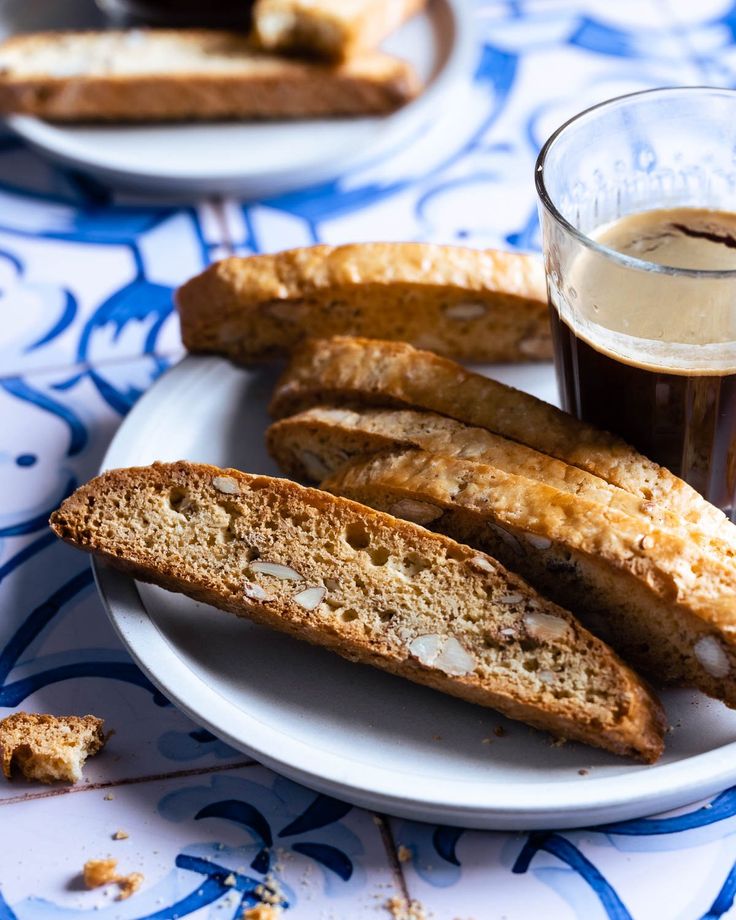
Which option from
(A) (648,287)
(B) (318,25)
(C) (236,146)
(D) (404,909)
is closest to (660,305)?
(A) (648,287)

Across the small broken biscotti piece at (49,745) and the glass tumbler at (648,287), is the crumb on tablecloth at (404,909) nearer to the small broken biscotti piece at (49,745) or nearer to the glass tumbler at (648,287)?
the small broken biscotti piece at (49,745)

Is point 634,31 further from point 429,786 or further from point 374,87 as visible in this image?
point 429,786

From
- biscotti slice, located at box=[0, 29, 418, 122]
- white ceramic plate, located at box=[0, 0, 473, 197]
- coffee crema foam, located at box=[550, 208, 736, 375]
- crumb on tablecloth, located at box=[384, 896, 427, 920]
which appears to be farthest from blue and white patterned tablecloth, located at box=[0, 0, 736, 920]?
coffee crema foam, located at box=[550, 208, 736, 375]

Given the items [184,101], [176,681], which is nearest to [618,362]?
[176,681]

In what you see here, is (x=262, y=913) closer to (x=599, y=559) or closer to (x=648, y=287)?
(x=599, y=559)

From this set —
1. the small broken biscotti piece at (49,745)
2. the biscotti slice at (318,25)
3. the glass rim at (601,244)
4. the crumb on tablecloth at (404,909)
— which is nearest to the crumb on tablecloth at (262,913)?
the crumb on tablecloth at (404,909)
